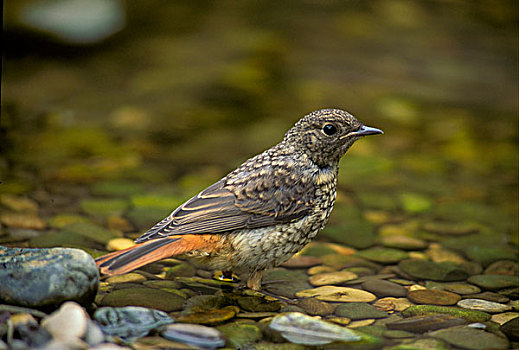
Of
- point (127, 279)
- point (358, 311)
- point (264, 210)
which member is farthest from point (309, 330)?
point (127, 279)

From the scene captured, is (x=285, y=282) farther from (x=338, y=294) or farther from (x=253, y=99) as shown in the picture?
(x=253, y=99)

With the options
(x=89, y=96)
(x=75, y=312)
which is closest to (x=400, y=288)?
(x=75, y=312)

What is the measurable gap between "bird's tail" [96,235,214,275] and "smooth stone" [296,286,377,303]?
2.52 ft

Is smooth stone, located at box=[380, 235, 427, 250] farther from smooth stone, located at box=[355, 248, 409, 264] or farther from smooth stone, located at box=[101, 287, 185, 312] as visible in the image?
smooth stone, located at box=[101, 287, 185, 312]

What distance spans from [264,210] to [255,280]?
19.9 inches

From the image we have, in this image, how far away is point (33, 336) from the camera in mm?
3309

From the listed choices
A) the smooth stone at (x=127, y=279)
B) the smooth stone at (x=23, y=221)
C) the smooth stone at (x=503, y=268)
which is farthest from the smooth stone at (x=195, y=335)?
the smooth stone at (x=503, y=268)

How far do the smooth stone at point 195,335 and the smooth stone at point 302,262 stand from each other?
1.38 m

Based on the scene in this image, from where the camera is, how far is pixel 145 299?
13.5ft

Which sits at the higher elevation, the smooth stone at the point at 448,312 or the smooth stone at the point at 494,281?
the smooth stone at the point at 494,281

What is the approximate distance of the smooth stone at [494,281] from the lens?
4.68m

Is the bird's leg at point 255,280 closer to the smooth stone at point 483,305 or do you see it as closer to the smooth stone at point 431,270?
the smooth stone at point 431,270

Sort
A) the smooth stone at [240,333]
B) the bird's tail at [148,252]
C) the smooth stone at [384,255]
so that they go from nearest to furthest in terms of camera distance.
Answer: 1. the smooth stone at [240,333]
2. the bird's tail at [148,252]
3. the smooth stone at [384,255]

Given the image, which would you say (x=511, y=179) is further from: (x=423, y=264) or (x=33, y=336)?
(x=33, y=336)
